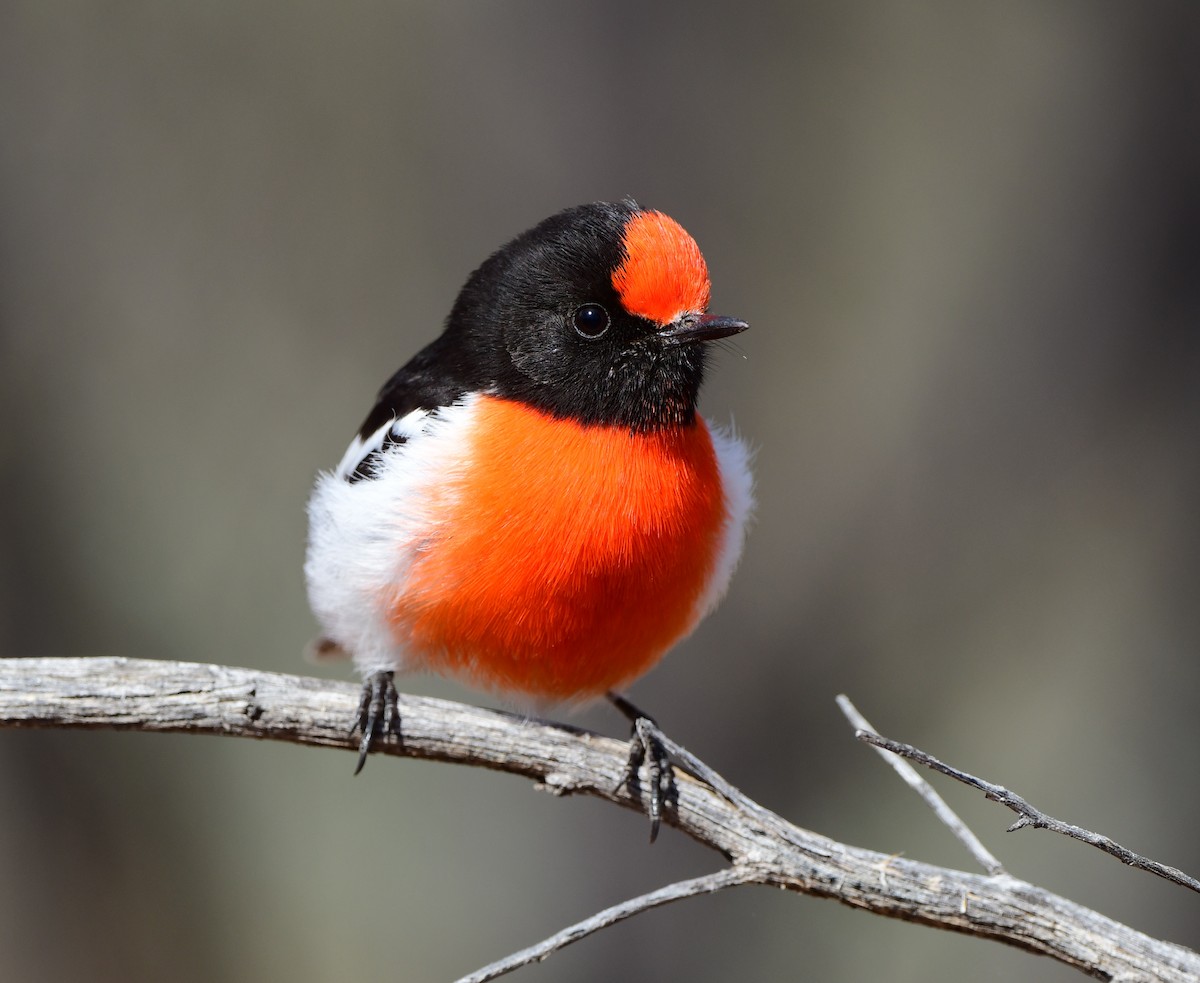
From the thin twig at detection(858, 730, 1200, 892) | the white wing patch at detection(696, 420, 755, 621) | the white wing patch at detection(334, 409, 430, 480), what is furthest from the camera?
the white wing patch at detection(696, 420, 755, 621)

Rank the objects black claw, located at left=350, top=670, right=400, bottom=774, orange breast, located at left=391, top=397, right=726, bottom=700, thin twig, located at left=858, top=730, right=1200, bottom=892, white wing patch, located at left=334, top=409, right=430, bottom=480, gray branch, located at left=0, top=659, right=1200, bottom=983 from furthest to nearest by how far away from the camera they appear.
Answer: white wing patch, located at left=334, top=409, right=430, bottom=480, orange breast, located at left=391, top=397, right=726, bottom=700, black claw, located at left=350, top=670, right=400, bottom=774, gray branch, located at left=0, top=659, right=1200, bottom=983, thin twig, located at left=858, top=730, right=1200, bottom=892

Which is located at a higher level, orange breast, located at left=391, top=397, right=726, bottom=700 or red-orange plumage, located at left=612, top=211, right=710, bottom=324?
red-orange plumage, located at left=612, top=211, right=710, bottom=324

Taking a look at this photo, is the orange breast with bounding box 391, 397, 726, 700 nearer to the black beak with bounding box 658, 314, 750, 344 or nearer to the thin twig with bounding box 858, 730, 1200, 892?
the black beak with bounding box 658, 314, 750, 344

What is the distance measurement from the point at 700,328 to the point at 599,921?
174 centimetres

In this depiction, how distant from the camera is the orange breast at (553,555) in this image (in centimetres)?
340

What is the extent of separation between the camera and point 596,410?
11.8ft

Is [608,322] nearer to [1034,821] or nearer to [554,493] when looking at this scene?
[554,493]

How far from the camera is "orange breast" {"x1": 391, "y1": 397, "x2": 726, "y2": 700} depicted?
3.40 metres

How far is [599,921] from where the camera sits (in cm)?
245

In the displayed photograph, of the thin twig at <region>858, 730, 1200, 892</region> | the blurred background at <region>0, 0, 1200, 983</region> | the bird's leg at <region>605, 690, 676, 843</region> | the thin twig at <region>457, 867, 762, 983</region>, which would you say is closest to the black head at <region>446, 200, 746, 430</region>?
the bird's leg at <region>605, 690, 676, 843</region>

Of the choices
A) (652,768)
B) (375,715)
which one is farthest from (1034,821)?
(375,715)

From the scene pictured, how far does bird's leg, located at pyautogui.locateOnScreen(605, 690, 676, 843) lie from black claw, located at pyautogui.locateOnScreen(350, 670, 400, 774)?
632 mm

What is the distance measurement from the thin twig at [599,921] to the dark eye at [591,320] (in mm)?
1599

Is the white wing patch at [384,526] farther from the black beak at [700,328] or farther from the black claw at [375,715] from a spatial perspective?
the black beak at [700,328]
